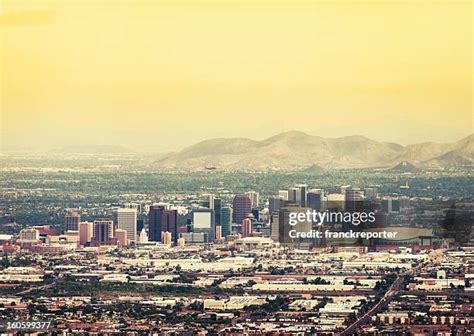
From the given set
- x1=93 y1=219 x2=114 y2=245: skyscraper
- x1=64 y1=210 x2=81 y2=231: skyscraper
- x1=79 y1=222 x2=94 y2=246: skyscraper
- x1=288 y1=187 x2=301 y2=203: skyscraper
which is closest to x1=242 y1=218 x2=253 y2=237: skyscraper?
x1=288 y1=187 x2=301 y2=203: skyscraper

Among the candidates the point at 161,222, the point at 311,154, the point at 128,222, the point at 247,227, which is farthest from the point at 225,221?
the point at 311,154

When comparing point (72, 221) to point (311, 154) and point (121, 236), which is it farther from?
point (311, 154)

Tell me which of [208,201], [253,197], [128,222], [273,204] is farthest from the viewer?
[208,201]

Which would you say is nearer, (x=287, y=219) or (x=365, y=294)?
(x=365, y=294)

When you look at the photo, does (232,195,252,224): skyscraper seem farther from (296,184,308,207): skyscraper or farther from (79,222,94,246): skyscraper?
(79,222,94,246): skyscraper

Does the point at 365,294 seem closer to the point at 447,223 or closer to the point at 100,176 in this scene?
the point at 447,223

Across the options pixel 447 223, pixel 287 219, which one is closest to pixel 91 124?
pixel 287 219

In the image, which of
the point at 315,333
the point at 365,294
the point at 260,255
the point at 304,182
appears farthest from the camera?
the point at 304,182

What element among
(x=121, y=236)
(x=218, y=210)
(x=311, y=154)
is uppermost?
(x=311, y=154)

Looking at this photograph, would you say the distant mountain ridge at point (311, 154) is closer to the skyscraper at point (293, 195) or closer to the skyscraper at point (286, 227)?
the skyscraper at point (293, 195)
